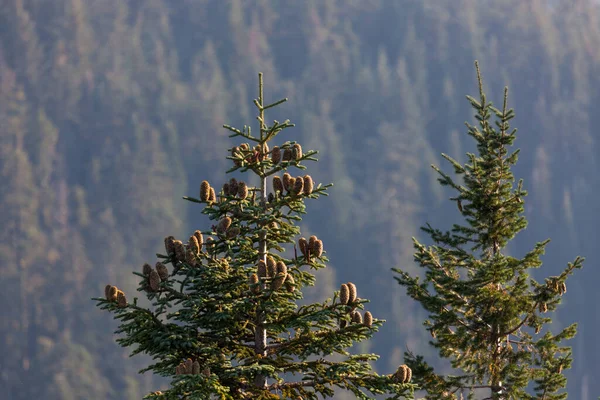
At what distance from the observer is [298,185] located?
1536 cm

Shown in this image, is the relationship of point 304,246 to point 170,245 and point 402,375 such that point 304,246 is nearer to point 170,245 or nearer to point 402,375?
point 170,245

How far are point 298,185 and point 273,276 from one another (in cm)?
154

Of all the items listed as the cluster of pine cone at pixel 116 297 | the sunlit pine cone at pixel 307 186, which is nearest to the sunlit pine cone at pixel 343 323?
the sunlit pine cone at pixel 307 186

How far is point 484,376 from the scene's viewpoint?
20609 millimetres

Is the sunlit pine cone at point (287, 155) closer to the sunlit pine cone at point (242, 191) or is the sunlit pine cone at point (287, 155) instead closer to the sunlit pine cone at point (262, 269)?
the sunlit pine cone at point (242, 191)

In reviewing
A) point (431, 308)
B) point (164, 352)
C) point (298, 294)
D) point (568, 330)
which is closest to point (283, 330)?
point (298, 294)

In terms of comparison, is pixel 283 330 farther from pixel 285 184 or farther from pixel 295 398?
pixel 285 184

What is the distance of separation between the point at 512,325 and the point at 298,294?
6885 mm

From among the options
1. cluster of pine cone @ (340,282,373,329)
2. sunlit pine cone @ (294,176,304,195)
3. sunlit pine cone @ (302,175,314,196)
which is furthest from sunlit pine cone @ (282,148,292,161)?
cluster of pine cone @ (340,282,373,329)

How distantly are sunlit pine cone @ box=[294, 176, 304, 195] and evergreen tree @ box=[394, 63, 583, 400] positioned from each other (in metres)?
5.45

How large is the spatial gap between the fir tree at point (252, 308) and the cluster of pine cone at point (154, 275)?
16 millimetres

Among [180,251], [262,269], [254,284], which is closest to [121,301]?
[180,251]

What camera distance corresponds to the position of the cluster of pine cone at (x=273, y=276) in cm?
1461

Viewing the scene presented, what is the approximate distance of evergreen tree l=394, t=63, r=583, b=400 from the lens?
64.4ft
